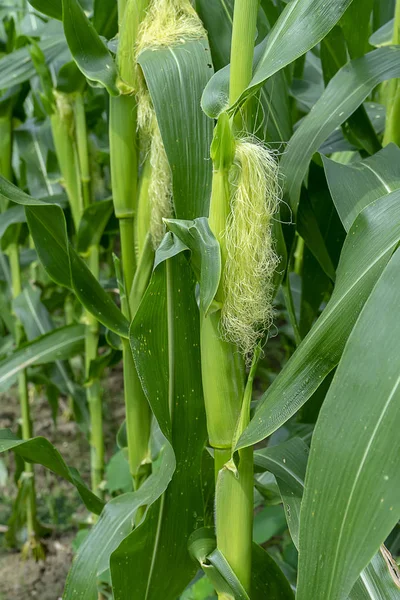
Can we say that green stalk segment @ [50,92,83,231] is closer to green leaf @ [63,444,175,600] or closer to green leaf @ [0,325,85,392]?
green leaf @ [0,325,85,392]

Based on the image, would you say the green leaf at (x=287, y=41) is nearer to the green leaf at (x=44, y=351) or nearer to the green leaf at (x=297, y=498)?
the green leaf at (x=297, y=498)

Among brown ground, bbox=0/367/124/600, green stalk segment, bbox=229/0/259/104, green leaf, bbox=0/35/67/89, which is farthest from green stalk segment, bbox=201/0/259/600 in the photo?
brown ground, bbox=0/367/124/600

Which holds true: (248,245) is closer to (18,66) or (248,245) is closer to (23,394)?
(18,66)

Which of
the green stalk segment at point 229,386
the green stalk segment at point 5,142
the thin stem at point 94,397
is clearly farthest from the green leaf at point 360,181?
the green stalk segment at point 5,142

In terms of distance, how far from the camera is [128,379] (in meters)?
0.98

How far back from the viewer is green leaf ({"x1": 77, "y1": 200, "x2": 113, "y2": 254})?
111cm

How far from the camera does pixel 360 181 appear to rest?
28.2 inches

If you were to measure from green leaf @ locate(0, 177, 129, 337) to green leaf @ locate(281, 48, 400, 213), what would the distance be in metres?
0.33

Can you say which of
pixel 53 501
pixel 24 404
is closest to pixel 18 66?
pixel 24 404

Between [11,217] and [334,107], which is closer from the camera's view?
[334,107]

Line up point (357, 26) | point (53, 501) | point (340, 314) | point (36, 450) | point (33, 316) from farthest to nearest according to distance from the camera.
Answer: point (53, 501) < point (33, 316) < point (357, 26) < point (36, 450) < point (340, 314)

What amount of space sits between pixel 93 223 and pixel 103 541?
0.56 meters

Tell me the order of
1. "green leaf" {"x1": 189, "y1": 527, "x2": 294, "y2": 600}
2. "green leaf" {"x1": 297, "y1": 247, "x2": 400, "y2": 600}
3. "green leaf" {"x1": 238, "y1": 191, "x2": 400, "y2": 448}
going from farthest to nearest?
"green leaf" {"x1": 189, "y1": 527, "x2": 294, "y2": 600} < "green leaf" {"x1": 238, "y1": 191, "x2": 400, "y2": 448} < "green leaf" {"x1": 297, "y1": 247, "x2": 400, "y2": 600}

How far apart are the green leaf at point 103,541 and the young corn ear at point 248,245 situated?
0.20 meters
